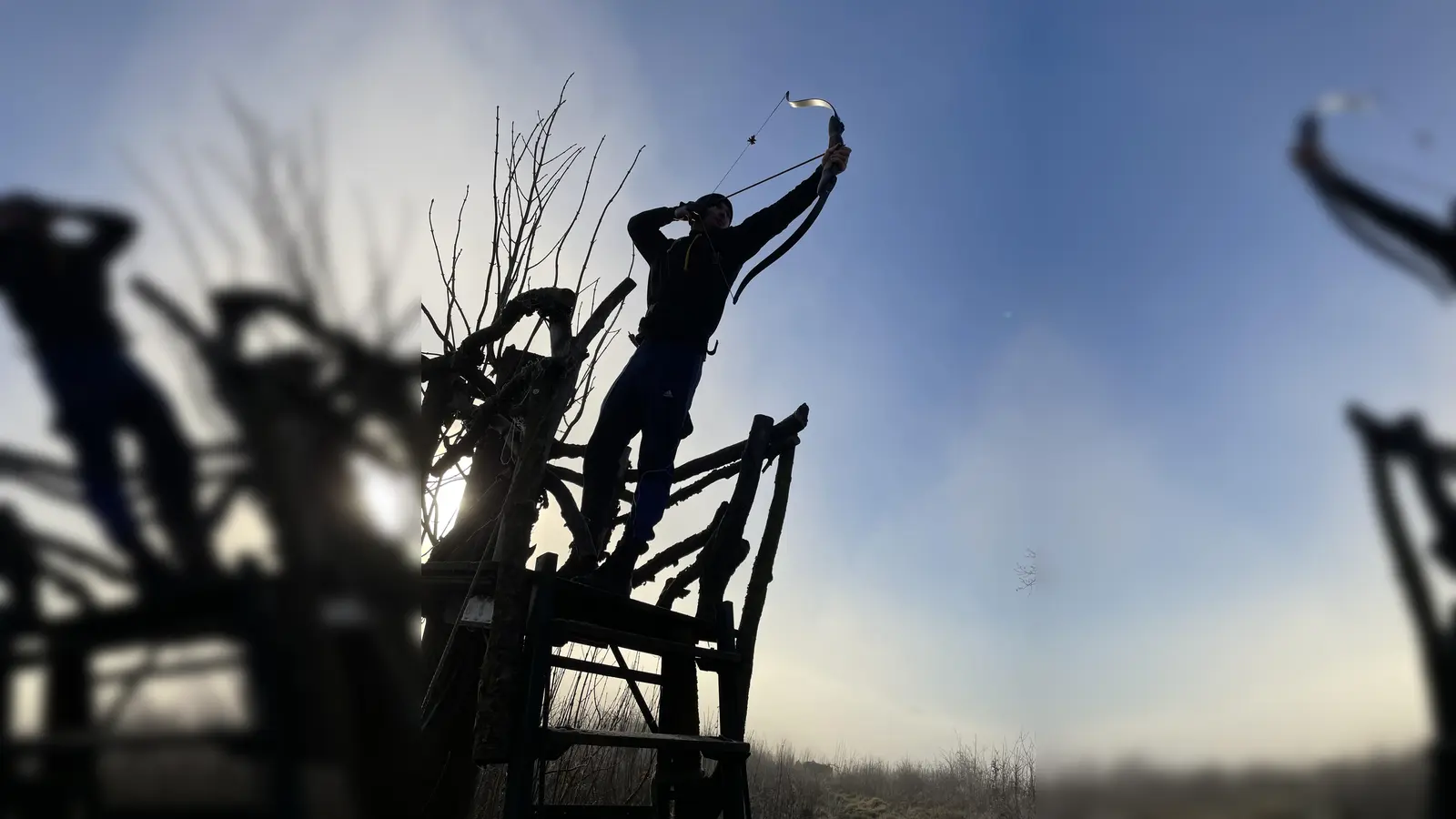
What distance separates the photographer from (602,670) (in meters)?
3.75

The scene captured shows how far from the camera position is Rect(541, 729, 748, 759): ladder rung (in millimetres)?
2979

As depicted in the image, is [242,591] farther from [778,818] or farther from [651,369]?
[778,818]

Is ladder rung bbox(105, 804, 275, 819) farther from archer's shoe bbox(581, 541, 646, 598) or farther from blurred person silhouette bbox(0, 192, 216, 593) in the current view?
archer's shoe bbox(581, 541, 646, 598)

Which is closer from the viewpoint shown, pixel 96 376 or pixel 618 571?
pixel 96 376

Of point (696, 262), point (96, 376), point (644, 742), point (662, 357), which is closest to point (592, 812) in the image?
point (644, 742)

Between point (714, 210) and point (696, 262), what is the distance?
430 millimetres

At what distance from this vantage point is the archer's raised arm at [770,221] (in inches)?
175

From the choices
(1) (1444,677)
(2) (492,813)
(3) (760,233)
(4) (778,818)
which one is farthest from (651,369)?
(4) (778,818)

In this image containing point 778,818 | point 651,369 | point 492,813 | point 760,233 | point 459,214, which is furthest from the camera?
point 778,818

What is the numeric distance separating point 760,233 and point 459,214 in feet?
6.08

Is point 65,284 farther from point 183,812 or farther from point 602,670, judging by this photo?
point 602,670

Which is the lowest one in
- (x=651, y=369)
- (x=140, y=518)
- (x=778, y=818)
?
(x=778, y=818)

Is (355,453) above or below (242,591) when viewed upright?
above

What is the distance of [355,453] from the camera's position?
0.80 metres
